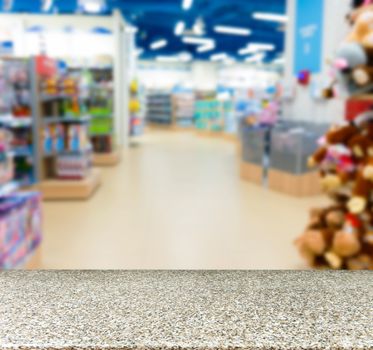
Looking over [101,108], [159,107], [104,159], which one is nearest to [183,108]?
[159,107]

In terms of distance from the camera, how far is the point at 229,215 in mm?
5242

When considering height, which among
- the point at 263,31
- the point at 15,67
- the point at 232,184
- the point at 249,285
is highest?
the point at 263,31

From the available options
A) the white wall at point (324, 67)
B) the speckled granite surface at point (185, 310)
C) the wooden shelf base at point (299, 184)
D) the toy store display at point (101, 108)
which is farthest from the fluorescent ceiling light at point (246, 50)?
the speckled granite surface at point (185, 310)

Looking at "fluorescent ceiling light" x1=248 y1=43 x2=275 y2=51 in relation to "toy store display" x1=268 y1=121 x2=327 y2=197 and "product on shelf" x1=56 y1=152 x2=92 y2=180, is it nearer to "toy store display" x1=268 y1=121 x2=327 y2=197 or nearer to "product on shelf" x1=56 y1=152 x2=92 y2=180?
"toy store display" x1=268 y1=121 x2=327 y2=197

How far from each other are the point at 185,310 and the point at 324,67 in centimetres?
524

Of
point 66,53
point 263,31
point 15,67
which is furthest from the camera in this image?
point 263,31

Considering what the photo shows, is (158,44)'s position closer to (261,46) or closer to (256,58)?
(261,46)

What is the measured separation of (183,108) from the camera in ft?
73.9

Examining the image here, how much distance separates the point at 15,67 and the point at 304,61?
3536mm

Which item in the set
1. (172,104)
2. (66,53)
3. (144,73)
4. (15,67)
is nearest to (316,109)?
(15,67)

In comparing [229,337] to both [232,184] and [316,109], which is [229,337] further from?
[232,184]

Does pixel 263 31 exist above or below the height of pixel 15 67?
above

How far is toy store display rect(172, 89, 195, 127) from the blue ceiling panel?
2468 mm

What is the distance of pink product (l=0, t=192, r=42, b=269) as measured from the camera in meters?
2.95
